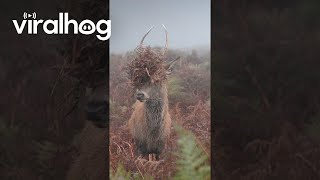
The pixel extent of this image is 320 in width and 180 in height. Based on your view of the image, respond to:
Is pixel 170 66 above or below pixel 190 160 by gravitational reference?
above

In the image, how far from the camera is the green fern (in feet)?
7.66

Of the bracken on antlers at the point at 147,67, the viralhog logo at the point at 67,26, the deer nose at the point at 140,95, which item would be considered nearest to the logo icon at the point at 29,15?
the viralhog logo at the point at 67,26

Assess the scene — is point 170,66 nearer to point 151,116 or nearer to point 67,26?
point 151,116

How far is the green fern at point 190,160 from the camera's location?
91.9 inches

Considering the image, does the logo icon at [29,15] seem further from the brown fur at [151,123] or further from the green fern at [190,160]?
the green fern at [190,160]

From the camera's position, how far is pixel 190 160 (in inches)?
92.3
